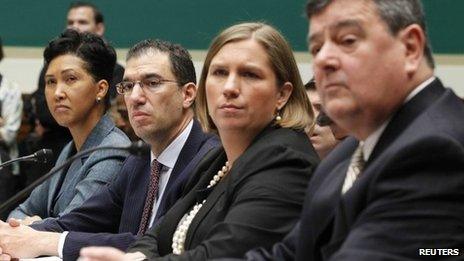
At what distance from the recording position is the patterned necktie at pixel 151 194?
12.8 ft

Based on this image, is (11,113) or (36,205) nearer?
(36,205)

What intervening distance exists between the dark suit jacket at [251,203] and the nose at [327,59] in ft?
1.92

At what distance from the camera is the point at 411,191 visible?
2123 millimetres

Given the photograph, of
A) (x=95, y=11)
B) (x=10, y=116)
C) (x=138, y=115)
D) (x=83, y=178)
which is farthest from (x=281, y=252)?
(x=95, y=11)

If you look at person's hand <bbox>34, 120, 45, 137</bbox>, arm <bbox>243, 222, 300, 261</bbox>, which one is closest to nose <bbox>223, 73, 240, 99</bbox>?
arm <bbox>243, 222, 300, 261</bbox>

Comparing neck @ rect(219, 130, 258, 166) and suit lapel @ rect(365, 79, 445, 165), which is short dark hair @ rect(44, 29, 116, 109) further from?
suit lapel @ rect(365, 79, 445, 165)

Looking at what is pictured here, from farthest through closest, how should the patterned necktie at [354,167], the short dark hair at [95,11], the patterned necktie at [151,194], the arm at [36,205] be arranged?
the short dark hair at [95,11]
the arm at [36,205]
the patterned necktie at [151,194]
the patterned necktie at [354,167]

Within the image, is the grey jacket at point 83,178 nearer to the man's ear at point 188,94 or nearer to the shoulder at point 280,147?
the man's ear at point 188,94

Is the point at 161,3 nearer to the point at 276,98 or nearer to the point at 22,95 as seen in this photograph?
the point at 22,95

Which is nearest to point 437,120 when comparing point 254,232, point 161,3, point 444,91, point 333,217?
point 444,91

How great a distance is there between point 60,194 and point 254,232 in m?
1.82

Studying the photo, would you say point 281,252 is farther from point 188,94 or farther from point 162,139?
point 188,94

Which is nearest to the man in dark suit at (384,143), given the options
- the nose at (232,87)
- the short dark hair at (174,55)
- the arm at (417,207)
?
the arm at (417,207)

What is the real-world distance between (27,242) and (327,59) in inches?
68.8
